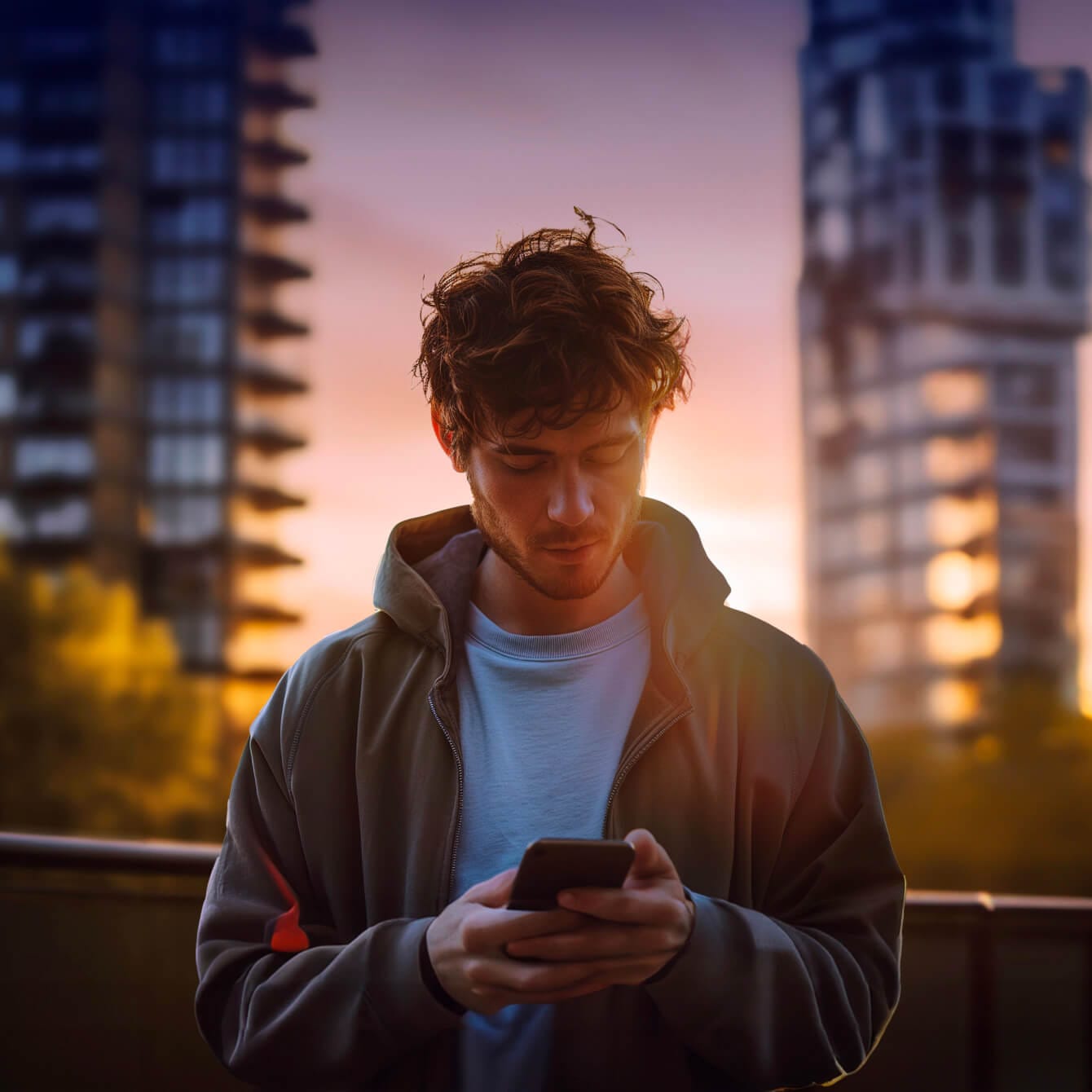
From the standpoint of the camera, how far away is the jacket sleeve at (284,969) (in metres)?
1.87

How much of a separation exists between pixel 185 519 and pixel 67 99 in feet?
89.7

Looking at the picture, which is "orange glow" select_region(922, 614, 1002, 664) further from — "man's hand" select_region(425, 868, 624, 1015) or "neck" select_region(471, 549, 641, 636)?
"man's hand" select_region(425, 868, 624, 1015)

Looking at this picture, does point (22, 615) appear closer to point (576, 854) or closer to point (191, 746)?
point (191, 746)

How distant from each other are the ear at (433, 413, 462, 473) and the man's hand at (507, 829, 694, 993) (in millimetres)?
848

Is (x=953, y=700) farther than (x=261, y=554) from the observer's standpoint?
Yes

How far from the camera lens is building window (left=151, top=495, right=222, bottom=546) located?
74438 mm

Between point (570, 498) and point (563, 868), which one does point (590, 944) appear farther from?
point (570, 498)

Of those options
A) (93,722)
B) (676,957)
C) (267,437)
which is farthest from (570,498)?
(267,437)

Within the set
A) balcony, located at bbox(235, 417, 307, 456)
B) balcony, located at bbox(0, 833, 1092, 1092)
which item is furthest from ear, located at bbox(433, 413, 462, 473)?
balcony, located at bbox(235, 417, 307, 456)

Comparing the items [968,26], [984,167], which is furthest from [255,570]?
[968,26]

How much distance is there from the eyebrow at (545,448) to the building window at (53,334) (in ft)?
253

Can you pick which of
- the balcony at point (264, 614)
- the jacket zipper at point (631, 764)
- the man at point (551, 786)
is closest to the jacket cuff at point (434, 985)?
the man at point (551, 786)

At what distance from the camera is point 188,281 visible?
78.0 metres

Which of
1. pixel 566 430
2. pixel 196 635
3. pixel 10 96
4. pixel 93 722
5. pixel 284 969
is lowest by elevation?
pixel 93 722
